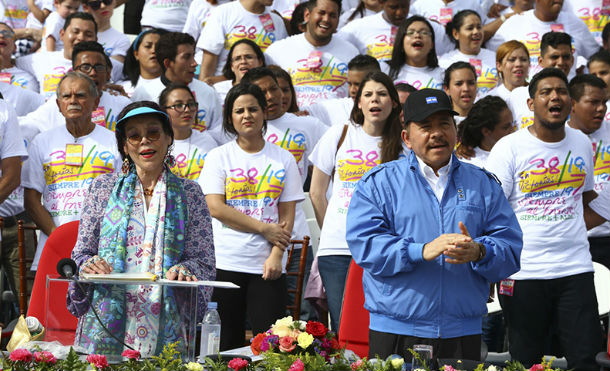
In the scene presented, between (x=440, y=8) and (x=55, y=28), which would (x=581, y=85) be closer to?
(x=440, y=8)

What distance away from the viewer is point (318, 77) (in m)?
8.23

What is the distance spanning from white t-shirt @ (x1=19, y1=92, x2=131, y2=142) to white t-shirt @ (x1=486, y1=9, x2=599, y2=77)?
4.51 meters

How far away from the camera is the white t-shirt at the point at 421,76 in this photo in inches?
318

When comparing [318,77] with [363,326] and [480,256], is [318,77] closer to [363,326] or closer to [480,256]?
[363,326]

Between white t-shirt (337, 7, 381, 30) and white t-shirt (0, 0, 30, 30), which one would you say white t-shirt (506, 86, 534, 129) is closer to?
white t-shirt (337, 7, 381, 30)

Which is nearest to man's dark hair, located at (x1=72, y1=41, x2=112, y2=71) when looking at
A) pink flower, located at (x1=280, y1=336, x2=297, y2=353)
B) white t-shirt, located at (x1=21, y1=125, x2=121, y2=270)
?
white t-shirt, located at (x1=21, y1=125, x2=121, y2=270)

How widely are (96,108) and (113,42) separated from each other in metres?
2.58

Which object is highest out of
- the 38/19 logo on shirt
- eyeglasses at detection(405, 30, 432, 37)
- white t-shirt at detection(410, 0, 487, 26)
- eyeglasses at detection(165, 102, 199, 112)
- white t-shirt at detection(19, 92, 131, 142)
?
white t-shirt at detection(410, 0, 487, 26)

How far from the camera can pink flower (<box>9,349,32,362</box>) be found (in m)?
2.78

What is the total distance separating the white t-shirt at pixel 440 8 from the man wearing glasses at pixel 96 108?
13.2ft

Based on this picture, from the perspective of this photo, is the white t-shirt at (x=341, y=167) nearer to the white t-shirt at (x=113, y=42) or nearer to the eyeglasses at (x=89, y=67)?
the eyeglasses at (x=89, y=67)

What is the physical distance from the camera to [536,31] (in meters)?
9.50

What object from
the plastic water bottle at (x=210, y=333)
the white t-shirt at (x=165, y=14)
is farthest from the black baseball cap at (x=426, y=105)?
the white t-shirt at (x=165, y=14)

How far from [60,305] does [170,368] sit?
0.66m
